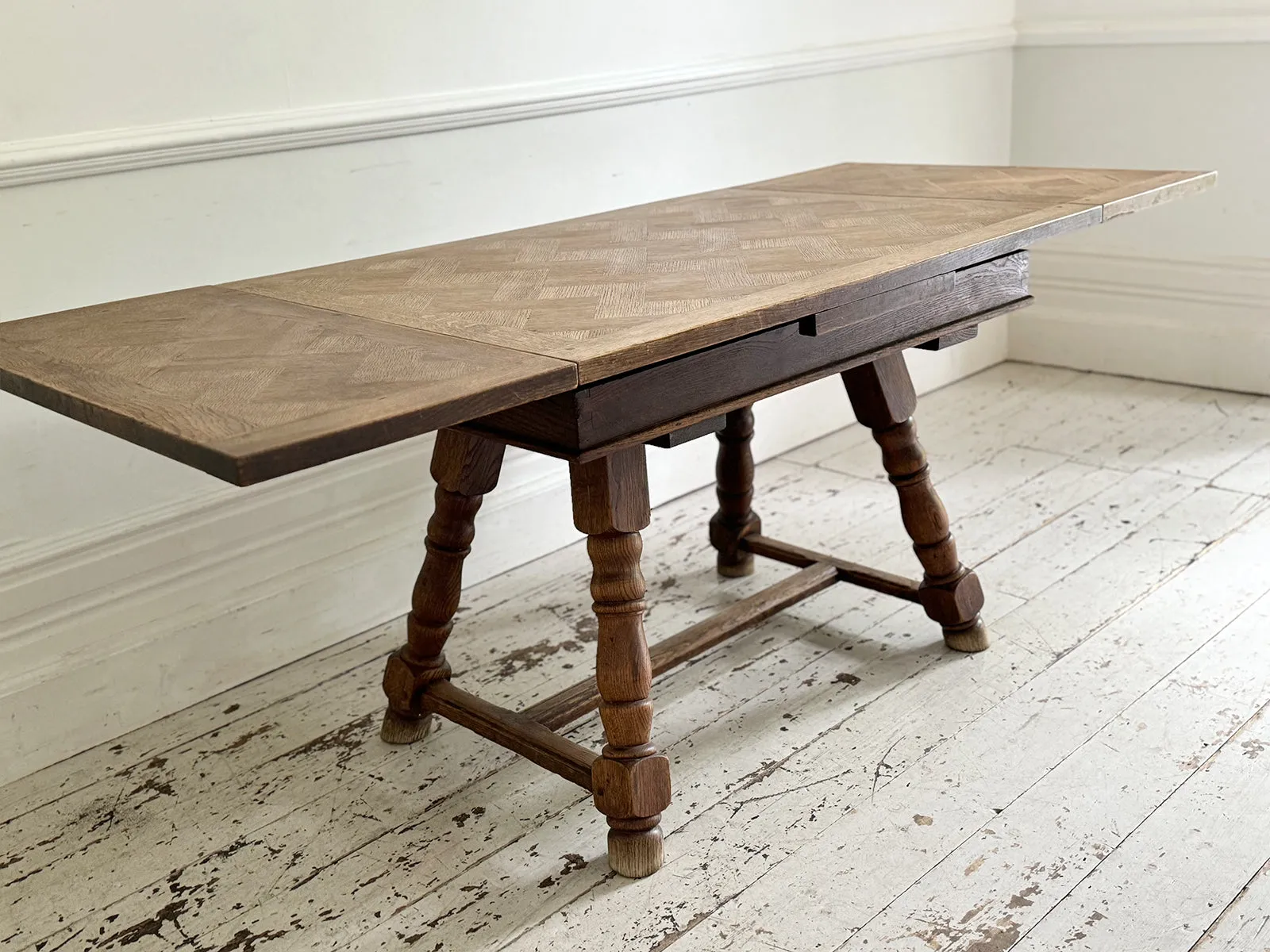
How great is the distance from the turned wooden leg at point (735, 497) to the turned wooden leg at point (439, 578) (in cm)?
71

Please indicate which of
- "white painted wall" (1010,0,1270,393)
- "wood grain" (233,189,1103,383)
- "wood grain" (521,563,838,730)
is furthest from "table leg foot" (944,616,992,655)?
"white painted wall" (1010,0,1270,393)

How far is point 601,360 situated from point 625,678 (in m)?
0.55

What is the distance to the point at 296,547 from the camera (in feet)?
8.23

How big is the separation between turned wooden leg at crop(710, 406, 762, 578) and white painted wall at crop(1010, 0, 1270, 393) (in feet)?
6.25

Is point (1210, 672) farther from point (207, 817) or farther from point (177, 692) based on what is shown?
point (177, 692)

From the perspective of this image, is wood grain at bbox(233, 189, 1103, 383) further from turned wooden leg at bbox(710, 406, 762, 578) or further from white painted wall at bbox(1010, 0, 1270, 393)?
white painted wall at bbox(1010, 0, 1270, 393)

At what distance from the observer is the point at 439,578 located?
2.09 metres

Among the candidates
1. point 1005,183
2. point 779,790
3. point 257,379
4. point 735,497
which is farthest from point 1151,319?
point 257,379

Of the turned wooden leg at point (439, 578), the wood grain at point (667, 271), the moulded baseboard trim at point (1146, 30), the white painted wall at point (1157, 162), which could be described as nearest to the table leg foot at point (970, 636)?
the wood grain at point (667, 271)

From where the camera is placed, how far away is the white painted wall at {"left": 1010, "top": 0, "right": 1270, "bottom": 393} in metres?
3.69

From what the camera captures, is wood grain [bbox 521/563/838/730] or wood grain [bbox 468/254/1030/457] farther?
wood grain [bbox 521/563/838/730]

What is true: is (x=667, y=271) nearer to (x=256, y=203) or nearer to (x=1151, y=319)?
(x=256, y=203)

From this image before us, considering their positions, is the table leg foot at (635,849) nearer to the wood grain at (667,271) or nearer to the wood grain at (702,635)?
the wood grain at (702,635)

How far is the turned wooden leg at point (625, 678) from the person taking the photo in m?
1.75
